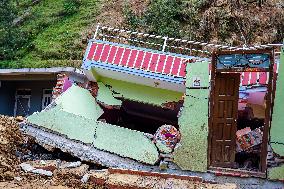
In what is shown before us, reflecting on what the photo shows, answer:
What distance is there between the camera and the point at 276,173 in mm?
11250

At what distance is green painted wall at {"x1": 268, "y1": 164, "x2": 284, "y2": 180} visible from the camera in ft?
36.8

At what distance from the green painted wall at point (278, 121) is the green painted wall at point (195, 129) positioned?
1500 millimetres

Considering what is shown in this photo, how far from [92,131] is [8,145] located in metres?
2.09

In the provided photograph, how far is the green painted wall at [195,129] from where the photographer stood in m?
11.8

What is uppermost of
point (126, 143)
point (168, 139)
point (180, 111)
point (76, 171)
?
point (180, 111)

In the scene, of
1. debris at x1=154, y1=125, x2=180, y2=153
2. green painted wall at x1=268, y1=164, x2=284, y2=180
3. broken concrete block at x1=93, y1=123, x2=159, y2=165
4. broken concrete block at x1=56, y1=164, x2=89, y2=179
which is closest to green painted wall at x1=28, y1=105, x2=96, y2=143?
broken concrete block at x1=93, y1=123, x2=159, y2=165

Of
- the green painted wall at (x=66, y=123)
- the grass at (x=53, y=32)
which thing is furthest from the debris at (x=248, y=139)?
the grass at (x=53, y=32)

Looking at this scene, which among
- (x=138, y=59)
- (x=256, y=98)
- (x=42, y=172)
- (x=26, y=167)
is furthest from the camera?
(x=138, y=59)

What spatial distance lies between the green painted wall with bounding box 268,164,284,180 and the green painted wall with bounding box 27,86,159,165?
2.59m

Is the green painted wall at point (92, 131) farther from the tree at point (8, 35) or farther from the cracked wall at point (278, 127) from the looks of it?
the tree at point (8, 35)

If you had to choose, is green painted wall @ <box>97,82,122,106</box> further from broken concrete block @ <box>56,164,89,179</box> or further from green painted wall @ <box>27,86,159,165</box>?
broken concrete block @ <box>56,164,89,179</box>

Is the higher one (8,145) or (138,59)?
(138,59)

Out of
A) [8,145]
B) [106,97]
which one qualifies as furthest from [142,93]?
[8,145]

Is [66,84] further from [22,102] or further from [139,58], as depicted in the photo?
[22,102]
